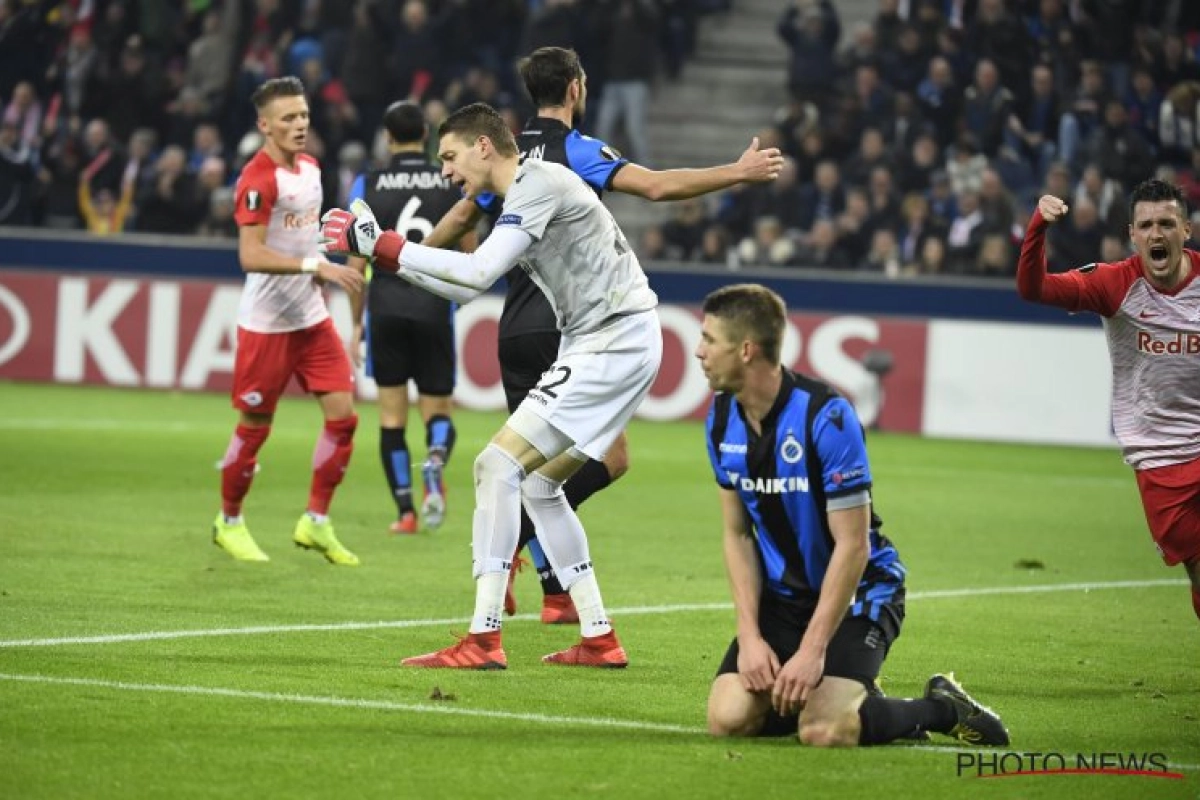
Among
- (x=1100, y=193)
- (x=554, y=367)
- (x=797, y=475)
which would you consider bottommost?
(x=797, y=475)

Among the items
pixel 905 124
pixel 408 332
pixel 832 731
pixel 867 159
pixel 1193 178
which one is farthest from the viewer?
pixel 905 124

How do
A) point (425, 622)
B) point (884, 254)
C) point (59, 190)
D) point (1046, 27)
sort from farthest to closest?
1. point (59, 190)
2. point (1046, 27)
3. point (884, 254)
4. point (425, 622)

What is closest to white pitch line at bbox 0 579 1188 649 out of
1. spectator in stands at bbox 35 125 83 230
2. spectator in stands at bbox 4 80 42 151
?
spectator in stands at bbox 35 125 83 230

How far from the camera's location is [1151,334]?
820cm

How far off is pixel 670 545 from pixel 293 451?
18.6ft

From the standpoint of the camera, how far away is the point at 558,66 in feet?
30.3

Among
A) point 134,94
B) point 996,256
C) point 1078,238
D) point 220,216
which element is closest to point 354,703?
point 996,256

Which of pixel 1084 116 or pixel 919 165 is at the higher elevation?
pixel 1084 116

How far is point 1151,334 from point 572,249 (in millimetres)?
2235

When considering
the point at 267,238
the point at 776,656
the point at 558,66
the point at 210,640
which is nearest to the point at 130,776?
the point at 776,656

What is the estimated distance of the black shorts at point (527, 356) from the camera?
962cm

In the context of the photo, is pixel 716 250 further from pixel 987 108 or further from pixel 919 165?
pixel 987 108

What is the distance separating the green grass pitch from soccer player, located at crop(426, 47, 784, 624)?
642 millimetres

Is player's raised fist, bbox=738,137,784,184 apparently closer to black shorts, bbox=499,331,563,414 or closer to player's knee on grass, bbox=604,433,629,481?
black shorts, bbox=499,331,563,414
